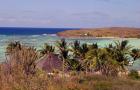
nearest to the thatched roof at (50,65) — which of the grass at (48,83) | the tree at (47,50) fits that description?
the grass at (48,83)

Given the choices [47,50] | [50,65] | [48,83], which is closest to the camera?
[48,83]

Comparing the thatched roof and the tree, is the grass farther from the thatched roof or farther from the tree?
the tree

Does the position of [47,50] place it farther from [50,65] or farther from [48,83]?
[48,83]

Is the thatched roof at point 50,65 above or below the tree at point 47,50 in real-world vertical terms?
above

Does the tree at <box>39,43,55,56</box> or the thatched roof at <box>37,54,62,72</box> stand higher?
the thatched roof at <box>37,54,62,72</box>

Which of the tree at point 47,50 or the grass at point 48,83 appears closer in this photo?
the grass at point 48,83

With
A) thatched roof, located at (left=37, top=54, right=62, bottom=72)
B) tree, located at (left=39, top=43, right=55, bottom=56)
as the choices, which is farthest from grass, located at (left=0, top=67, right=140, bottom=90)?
tree, located at (left=39, top=43, right=55, bottom=56)

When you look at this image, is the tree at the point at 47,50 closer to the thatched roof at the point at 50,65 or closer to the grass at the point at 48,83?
the thatched roof at the point at 50,65

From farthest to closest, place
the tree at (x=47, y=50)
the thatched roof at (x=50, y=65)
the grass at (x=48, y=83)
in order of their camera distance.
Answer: the tree at (x=47, y=50), the thatched roof at (x=50, y=65), the grass at (x=48, y=83)

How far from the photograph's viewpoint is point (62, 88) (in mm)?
8977

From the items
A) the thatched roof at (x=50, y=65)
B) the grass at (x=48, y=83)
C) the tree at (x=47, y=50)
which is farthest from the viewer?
the tree at (x=47, y=50)

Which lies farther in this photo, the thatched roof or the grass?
the thatched roof

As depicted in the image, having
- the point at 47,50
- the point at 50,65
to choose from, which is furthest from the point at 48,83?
the point at 47,50

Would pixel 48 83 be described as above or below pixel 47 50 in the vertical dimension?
above
